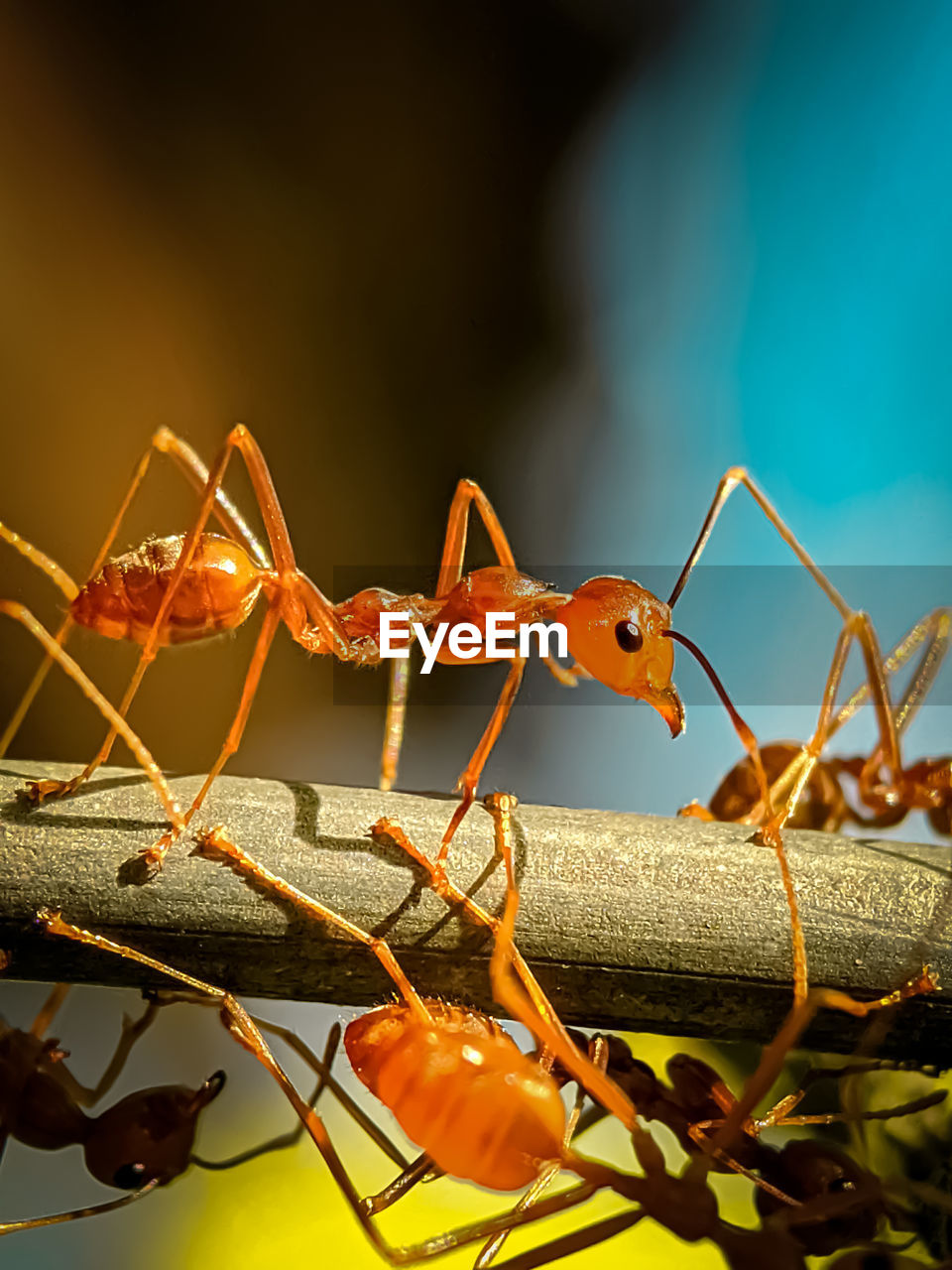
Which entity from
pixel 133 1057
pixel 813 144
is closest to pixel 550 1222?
pixel 133 1057

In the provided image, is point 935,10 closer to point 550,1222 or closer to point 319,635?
point 319,635

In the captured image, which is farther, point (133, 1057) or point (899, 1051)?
point (133, 1057)

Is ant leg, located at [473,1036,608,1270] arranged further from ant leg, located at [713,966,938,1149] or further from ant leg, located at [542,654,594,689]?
ant leg, located at [542,654,594,689]

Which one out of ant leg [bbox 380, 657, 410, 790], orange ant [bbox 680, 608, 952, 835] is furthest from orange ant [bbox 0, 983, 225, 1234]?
orange ant [bbox 680, 608, 952, 835]

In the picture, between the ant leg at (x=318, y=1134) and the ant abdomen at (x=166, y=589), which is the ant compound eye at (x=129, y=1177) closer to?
the ant leg at (x=318, y=1134)

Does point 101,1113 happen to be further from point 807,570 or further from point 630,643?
point 807,570

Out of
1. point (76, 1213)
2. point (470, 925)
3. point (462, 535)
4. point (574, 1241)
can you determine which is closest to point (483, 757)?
point (470, 925)
